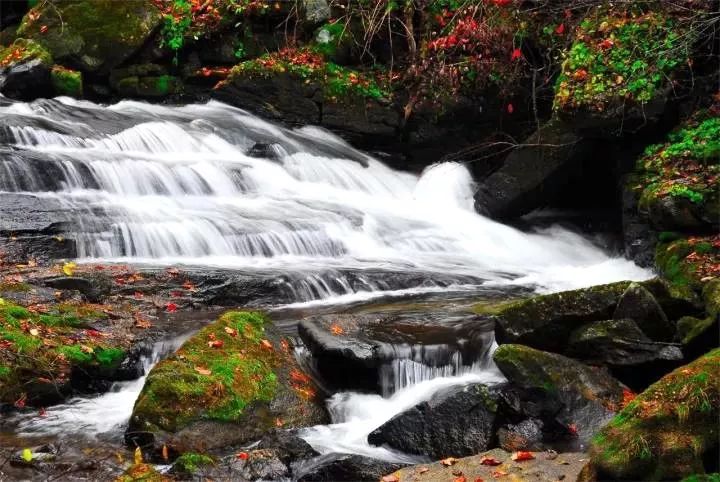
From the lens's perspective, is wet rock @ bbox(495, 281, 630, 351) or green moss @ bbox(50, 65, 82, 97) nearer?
wet rock @ bbox(495, 281, 630, 351)

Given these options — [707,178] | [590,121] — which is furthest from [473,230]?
[707,178]

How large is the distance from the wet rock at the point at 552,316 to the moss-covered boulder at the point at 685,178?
357cm

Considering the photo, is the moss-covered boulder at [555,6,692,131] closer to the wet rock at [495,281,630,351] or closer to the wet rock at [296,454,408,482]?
the wet rock at [495,281,630,351]

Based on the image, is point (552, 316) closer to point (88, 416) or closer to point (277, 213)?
point (88, 416)

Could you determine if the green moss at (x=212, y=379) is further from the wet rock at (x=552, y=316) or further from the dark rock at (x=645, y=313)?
the dark rock at (x=645, y=313)

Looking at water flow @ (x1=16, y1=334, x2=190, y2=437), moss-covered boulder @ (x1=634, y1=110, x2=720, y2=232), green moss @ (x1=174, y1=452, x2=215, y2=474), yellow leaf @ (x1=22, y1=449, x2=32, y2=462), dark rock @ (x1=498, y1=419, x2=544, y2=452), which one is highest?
moss-covered boulder @ (x1=634, y1=110, x2=720, y2=232)

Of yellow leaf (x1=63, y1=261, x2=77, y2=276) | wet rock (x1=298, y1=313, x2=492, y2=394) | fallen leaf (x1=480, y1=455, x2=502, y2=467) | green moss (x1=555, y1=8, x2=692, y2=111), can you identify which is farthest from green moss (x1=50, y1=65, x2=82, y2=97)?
fallen leaf (x1=480, y1=455, x2=502, y2=467)

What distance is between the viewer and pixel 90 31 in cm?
1562

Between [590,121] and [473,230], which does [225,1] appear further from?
[590,121]

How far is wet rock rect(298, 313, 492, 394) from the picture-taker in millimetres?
6273

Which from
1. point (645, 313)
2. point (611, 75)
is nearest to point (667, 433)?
point (645, 313)

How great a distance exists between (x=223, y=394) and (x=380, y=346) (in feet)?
5.22

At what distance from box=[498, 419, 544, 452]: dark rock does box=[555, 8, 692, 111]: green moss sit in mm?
6599

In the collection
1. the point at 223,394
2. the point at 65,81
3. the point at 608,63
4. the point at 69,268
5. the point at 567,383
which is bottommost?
the point at 567,383
